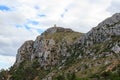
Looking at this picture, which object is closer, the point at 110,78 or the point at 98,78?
the point at 110,78

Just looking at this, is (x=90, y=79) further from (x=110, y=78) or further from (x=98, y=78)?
(x=110, y=78)

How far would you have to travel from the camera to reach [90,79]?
646ft

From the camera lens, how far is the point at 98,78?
19588 centimetres

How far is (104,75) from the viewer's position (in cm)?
19962

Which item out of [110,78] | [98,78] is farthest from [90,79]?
[110,78]

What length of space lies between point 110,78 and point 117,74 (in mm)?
7589

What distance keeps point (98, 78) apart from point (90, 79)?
5.07m

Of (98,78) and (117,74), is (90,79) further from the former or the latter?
(117,74)

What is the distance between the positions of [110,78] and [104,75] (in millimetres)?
17530

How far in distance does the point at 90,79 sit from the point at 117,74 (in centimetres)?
1841

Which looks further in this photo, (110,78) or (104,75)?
(104,75)

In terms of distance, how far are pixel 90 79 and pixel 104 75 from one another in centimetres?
986

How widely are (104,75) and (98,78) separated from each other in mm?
5883

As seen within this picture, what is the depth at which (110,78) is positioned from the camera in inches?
7170
